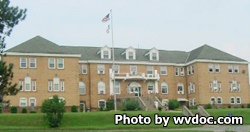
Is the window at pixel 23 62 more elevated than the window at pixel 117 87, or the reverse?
the window at pixel 23 62

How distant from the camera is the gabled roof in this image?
63.9 metres

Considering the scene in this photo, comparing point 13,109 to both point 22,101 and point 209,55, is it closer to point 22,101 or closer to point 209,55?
point 22,101

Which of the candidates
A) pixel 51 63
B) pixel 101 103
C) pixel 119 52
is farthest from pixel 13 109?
pixel 119 52

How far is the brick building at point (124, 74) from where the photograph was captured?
5416 cm

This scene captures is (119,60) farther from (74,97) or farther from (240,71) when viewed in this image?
(240,71)

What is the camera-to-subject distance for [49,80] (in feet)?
180

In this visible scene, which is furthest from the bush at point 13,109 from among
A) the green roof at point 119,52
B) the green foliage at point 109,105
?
the green foliage at point 109,105

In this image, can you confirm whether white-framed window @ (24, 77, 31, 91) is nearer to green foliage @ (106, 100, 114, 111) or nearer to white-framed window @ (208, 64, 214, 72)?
green foliage @ (106, 100, 114, 111)

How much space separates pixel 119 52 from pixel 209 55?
14496 mm

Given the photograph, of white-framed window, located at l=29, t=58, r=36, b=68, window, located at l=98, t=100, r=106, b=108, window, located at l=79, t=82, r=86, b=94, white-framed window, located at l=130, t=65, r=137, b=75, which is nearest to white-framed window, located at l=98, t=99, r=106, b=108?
window, located at l=98, t=100, r=106, b=108

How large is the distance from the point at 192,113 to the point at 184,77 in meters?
20.1

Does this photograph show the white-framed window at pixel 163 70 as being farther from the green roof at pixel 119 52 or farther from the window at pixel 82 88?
the window at pixel 82 88

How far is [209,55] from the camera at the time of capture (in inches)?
2539

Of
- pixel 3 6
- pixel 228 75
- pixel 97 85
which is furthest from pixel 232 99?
pixel 3 6
